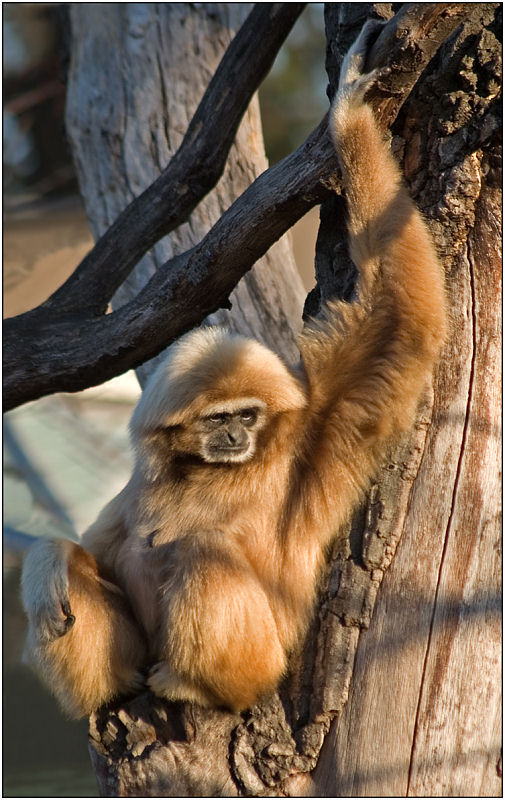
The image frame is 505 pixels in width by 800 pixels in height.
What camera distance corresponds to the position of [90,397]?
9.52 m

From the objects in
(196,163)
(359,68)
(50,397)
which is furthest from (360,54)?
(50,397)

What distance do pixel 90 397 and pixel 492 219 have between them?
24.1 feet

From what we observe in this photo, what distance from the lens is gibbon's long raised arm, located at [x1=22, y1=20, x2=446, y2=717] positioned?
2.89 metres

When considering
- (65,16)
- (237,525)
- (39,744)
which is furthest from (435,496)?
(39,744)

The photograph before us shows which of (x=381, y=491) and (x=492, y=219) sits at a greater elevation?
(x=492, y=219)

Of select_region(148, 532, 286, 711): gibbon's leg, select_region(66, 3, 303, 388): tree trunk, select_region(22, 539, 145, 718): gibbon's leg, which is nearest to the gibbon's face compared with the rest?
select_region(148, 532, 286, 711): gibbon's leg

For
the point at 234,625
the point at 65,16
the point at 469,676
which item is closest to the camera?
the point at 469,676

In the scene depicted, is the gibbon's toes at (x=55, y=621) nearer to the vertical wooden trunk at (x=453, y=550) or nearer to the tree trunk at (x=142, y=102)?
the vertical wooden trunk at (x=453, y=550)

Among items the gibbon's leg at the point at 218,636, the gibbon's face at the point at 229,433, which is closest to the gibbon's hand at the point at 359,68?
the gibbon's face at the point at 229,433

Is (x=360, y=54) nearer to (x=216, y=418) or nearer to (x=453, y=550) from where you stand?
(x=216, y=418)

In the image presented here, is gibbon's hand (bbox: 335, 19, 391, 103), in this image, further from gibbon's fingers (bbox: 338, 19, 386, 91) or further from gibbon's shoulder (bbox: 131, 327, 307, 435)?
gibbon's shoulder (bbox: 131, 327, 307, 435)

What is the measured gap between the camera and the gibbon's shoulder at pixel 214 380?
3131 mm

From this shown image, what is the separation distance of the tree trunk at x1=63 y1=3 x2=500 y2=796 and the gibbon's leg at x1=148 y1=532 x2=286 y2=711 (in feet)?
0.26

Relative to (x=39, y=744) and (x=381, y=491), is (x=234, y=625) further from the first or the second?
(x=39, y=744)
